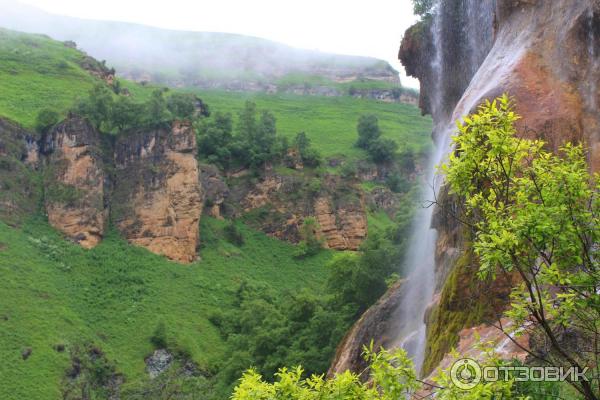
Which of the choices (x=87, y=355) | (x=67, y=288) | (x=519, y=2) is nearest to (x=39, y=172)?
(x=67, y=288)

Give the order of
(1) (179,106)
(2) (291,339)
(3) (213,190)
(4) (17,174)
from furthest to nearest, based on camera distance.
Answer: (1) (179,106) → (3) (213,190) → (4) (17,174) → (2) (291,339)

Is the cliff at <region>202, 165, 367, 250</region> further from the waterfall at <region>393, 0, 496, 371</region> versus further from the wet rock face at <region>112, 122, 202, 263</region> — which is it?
the waterfall at <region>393, 0, 496, 371</region>

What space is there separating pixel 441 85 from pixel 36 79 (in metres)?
68.0

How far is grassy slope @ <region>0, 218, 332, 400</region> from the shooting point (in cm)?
4841

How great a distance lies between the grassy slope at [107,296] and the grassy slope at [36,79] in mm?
18154

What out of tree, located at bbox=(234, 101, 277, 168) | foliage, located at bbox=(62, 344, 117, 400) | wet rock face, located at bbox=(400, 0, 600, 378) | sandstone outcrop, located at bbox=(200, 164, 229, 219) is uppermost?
wet rock face, located at bbox=(400, 0, 600, 378)

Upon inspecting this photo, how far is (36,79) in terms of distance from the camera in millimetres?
88250

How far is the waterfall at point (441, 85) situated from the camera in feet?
85.8

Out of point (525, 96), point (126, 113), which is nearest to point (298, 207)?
point (126, 113)

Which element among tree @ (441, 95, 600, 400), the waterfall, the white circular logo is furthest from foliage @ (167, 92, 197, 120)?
the white circular logo

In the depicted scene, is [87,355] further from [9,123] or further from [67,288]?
[9,123]

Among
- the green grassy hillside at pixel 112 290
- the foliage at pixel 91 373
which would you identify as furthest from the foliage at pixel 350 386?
the foliage at pixel 91 373

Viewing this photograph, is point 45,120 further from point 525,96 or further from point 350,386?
point 350,386

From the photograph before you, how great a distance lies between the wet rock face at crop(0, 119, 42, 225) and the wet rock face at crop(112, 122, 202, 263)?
807 centimetres
